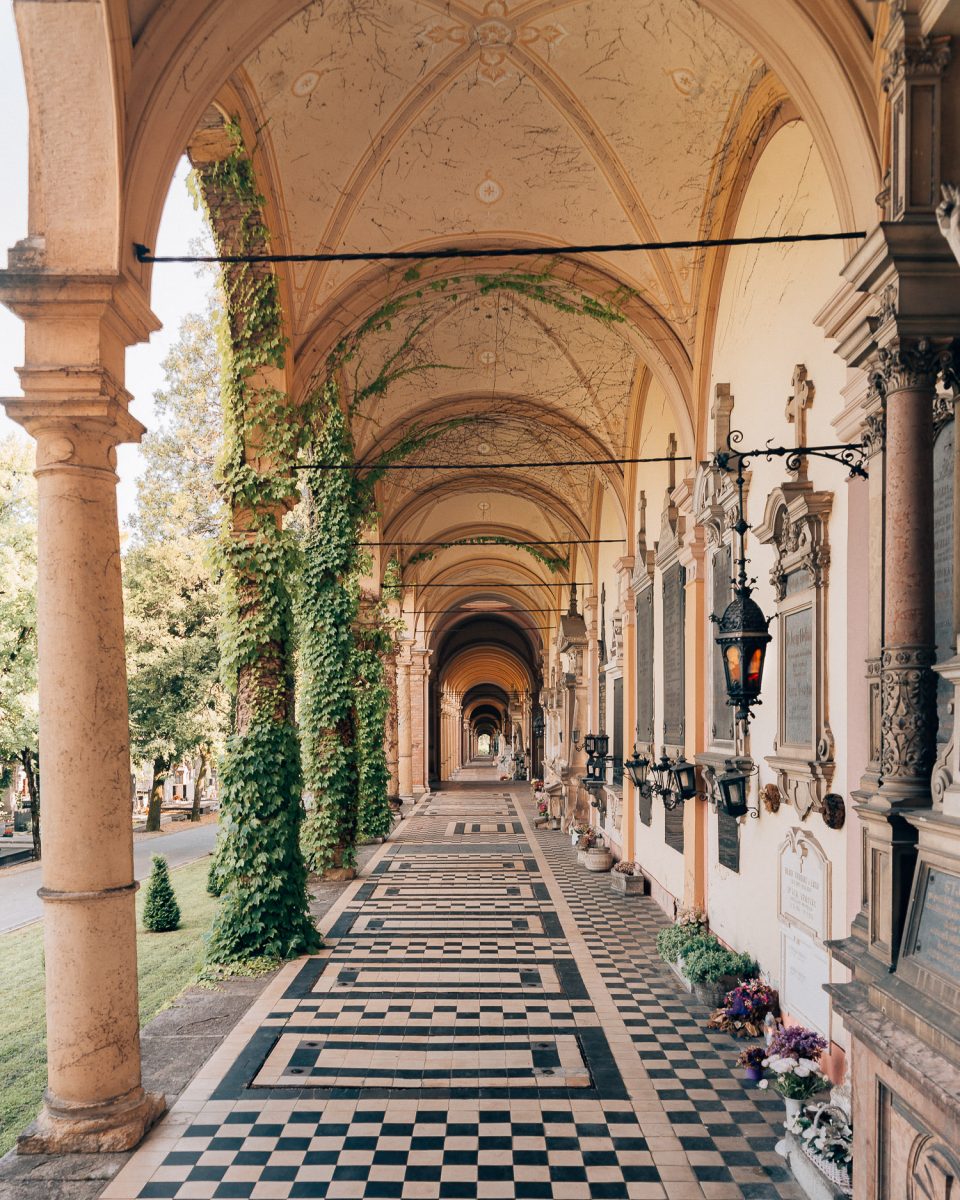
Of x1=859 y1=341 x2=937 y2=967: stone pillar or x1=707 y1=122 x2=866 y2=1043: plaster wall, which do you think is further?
x1=707 y1=122 x2=866 y2=1043: plaster wall

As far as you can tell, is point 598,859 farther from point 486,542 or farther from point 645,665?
point 486,542

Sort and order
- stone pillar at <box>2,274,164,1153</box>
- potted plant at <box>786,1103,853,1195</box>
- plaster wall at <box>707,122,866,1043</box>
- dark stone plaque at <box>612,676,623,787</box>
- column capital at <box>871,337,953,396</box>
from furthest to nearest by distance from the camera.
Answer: dark stone plaque at <box>612,676,623,787</box>
plaster wall at <box>707,122,866,1043</box>
stone pillar at <box>2,274,164,1153</box>
potted plant at <box>786,1103,853,1195</box>
column capital at <box>871,337,953,396</box>

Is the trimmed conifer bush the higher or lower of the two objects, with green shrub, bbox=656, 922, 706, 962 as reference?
lower

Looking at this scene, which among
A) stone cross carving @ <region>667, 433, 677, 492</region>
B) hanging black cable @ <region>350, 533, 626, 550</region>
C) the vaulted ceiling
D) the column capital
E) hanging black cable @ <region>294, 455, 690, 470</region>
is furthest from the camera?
hanging black cable @ <region>350, 533, 626, 550</region>

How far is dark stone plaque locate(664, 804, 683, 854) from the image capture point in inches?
447

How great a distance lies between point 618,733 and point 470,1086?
1021cm

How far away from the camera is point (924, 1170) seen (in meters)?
3.63

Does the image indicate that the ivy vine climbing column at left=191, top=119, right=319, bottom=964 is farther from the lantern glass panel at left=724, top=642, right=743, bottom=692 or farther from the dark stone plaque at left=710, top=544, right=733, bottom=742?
the lantern glass panel at left=724, top=642, right=743, bottom=692

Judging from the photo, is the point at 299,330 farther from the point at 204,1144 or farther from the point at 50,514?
the point at 204,1144

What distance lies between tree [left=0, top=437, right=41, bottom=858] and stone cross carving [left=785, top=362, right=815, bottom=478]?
51.1 ft

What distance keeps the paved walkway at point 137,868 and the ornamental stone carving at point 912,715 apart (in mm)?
7767

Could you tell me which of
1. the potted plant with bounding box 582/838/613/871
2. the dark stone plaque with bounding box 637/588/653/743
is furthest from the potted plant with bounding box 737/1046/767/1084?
the potted plant with bounding box 582/838/613/871

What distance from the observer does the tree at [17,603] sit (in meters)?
18.9

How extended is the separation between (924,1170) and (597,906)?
9657 millimetres
